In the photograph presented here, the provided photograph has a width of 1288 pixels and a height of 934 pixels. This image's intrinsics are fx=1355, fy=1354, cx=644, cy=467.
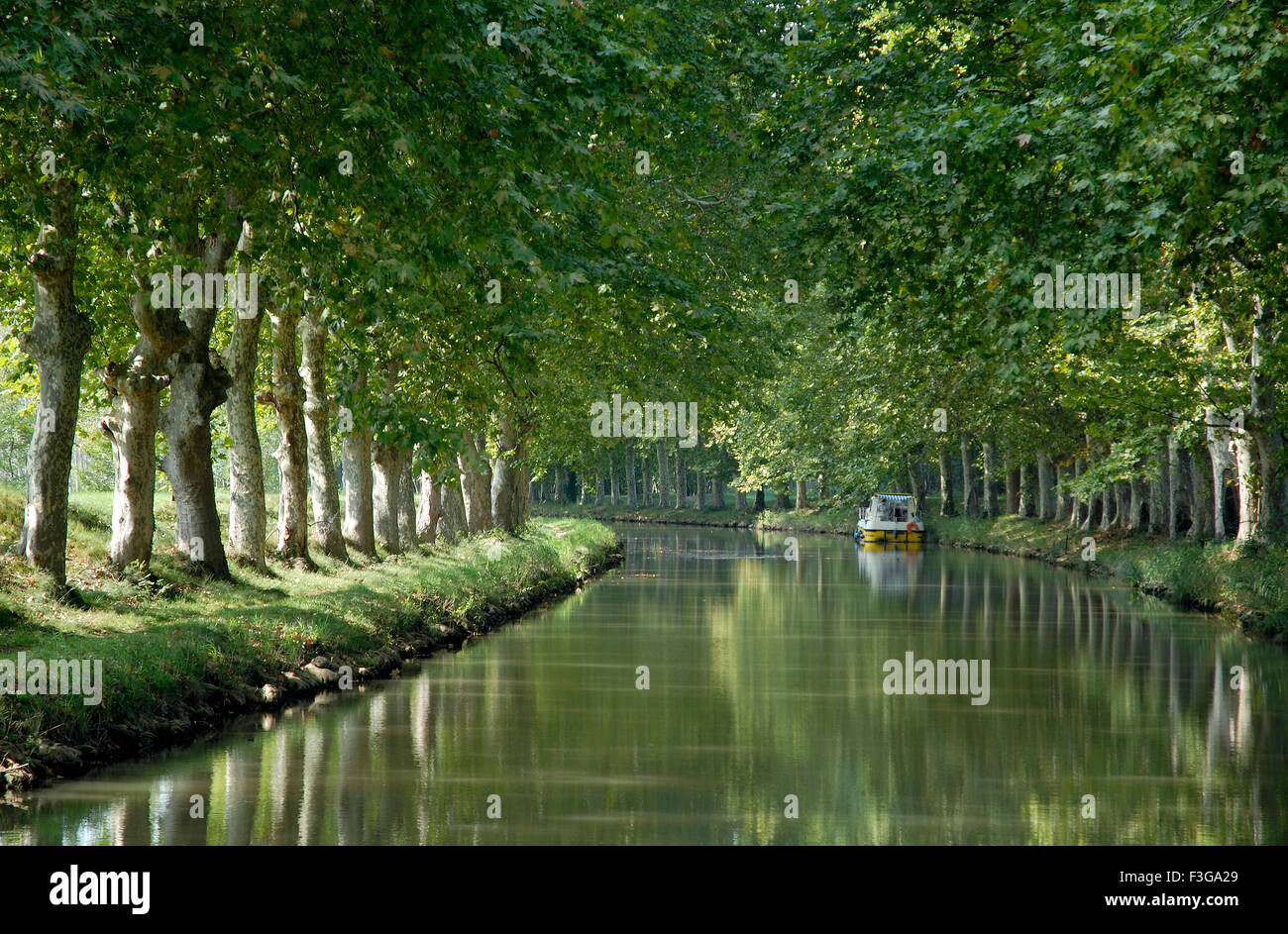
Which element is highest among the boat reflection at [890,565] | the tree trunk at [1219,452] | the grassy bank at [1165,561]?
the tree trunk at [1219,452]

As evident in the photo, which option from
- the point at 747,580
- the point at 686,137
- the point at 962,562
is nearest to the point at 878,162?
the point at 686,137

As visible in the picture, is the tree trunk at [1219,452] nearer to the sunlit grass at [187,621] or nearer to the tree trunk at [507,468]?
the sunlit grass at [187,621]

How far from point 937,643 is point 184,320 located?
13.6 meters

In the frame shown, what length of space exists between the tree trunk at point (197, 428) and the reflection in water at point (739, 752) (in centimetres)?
391

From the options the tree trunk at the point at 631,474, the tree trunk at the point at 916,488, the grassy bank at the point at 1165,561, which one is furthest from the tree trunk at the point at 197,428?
the tree trunk at the point at 631,474

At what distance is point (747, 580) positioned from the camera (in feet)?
134

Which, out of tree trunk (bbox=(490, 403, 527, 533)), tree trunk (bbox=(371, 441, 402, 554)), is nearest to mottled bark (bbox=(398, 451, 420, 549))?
tree trunk (bbox=(371, 441, 402, 554))

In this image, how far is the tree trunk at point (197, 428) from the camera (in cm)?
2006

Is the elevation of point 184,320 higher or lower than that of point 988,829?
higher

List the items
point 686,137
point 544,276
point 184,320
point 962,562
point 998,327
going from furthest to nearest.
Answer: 1. point 962,562
2. point 686,137
3. point 184,320
4. point 998,327
5. point 544,276

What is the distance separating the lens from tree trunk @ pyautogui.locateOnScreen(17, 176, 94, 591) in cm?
1608

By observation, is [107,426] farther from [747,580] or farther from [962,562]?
[962,562]

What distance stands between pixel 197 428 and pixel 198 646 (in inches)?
244

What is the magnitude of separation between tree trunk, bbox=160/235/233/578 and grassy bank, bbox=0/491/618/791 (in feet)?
1.76
